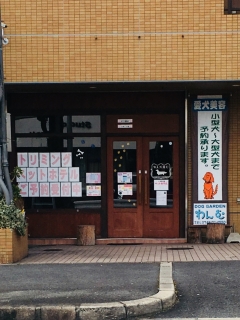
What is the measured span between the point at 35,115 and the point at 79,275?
554 cm

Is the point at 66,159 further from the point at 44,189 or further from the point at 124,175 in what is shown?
the point at 124,175

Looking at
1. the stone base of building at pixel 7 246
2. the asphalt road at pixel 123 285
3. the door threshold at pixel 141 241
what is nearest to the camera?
the asphalt road at pixel 123 285

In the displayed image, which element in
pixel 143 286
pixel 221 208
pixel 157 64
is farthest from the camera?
pixel 221 208

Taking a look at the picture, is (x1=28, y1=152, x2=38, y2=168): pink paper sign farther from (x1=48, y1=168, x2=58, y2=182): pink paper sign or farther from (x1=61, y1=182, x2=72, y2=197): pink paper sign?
(x1=61, y1=182, x2=72, y2=197): pink paper sign

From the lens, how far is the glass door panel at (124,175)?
14.0 m

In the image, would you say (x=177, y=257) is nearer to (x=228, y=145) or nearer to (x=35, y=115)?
(x=228, y=145)

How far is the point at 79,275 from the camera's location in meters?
9.52

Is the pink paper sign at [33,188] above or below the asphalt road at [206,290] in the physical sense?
above

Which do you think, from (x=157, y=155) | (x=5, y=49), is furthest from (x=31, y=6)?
(x=157, y=155)

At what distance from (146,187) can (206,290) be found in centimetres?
564

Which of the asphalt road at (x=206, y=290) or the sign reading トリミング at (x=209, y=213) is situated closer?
the asphalt road at (x=206, y=290)

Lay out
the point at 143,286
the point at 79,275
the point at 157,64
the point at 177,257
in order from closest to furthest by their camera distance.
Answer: the point at 143,286 → the point at 79,275 → the point at 177,257 → the point at 157,64

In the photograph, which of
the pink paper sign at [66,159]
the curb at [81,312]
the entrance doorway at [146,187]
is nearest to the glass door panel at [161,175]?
the entrance doorway at [146,187]

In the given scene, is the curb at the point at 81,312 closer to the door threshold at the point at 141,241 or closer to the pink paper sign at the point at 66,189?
the door threshold at the point at 141,241
